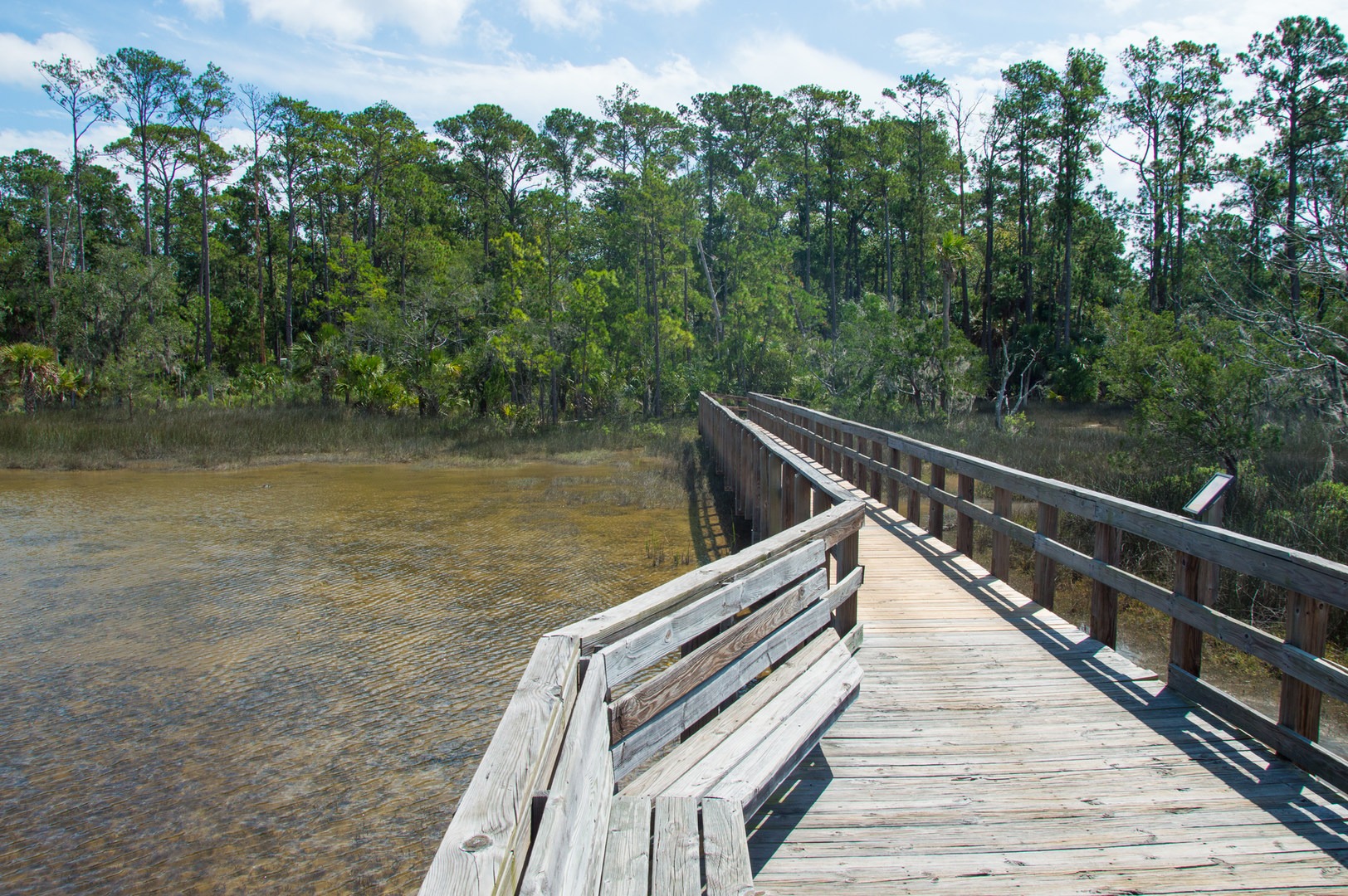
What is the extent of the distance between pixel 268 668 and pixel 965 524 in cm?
639

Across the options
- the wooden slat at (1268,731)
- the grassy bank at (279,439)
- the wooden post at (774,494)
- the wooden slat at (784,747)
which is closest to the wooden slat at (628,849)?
the wooden slat at (784,747)

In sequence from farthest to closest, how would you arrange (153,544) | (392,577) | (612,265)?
(612,265) < (153,544) < (392,577)

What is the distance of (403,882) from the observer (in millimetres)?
4340

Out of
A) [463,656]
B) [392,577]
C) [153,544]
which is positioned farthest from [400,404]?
[463,656]

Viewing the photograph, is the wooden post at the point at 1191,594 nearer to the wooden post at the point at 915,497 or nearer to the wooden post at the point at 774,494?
the wooden post at the point at 774,494

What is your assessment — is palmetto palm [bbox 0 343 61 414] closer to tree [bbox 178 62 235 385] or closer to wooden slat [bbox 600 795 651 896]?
tree [bbox 178 62 235 385]

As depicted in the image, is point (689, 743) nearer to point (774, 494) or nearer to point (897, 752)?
point (897, 752)

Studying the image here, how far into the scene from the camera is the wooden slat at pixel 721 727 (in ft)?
9.09

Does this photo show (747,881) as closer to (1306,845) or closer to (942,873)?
(942,873)

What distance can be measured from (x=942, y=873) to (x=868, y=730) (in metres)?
1.14

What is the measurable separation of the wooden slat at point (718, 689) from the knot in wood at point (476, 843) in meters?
1.03

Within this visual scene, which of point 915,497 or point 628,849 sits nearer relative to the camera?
point 628,849

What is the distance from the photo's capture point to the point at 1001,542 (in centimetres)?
663

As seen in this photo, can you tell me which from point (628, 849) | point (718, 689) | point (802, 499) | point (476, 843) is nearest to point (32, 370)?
point (802, 499)
